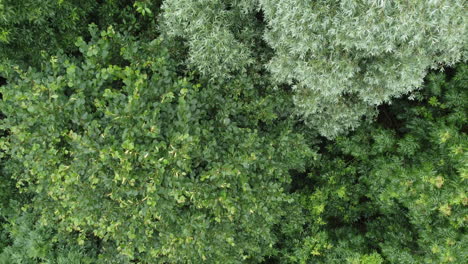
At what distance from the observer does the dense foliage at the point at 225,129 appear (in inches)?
173

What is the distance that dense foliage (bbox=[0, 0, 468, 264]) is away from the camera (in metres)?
4.39

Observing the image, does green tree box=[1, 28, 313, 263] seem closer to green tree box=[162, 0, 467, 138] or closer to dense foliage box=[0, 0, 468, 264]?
dense foliage box=[0, 0, 468, 264]

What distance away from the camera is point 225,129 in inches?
203

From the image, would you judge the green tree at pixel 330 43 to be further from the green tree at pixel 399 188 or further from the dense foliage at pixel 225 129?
the green tree at pixel 399 188

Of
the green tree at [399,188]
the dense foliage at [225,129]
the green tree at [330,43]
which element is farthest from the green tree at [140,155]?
the green tree at [399,188]

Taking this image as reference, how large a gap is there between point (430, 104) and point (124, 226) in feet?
16.6

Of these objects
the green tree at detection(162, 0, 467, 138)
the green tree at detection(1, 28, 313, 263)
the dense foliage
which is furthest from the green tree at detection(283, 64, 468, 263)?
the green tree at detection(1, 28, 313, 263)

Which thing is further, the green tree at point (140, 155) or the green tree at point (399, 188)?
the green tree at point (399, 188)

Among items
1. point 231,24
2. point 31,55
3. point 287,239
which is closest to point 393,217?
point 287,239

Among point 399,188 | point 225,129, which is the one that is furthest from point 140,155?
point 399,188

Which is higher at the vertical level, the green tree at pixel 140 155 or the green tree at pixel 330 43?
the green tree at pixel 330 43

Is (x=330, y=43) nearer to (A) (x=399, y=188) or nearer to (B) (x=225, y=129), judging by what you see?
(B) (x=225, y=129)

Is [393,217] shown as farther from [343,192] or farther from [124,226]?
[124,226]

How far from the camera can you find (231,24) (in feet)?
17.8
